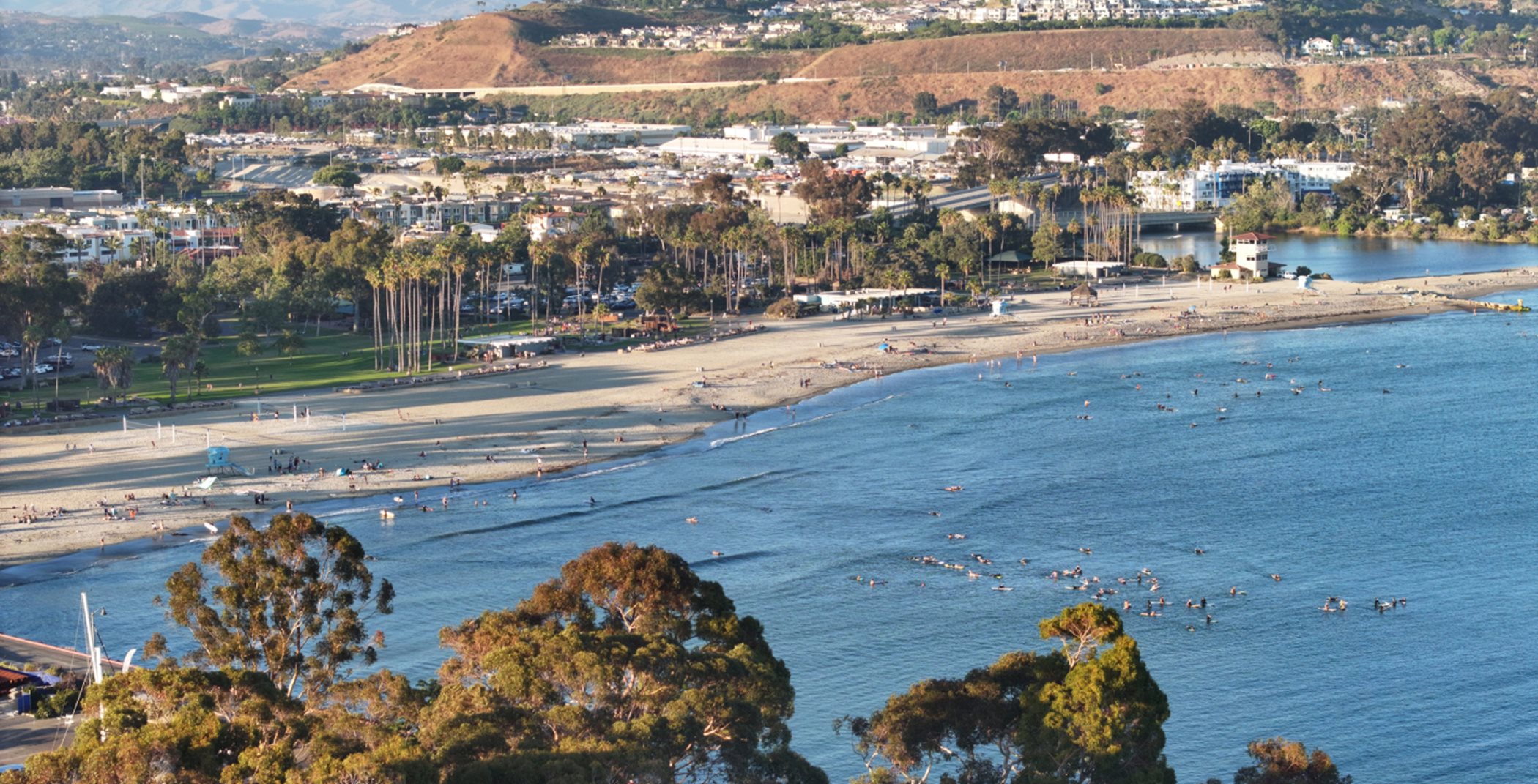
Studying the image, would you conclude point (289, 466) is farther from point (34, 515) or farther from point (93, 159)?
point (93, 159)

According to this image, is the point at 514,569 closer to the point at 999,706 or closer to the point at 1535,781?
the point at 999,706

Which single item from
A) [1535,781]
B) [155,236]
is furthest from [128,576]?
[155,236]

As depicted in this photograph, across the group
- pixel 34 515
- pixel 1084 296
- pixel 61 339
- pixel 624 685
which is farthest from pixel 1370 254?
pixel 624 685

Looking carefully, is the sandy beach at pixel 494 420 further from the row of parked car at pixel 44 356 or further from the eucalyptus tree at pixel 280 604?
the eucalyptus tree at pixel 280 604

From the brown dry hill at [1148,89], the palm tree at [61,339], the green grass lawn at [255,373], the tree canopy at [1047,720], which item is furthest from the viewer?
the brown dry hill at [1148,89]

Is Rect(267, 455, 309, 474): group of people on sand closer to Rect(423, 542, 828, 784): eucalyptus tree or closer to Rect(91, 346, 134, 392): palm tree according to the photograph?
Rect(91, 346, 134, 392): palm tree

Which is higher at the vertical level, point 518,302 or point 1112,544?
point 518,302

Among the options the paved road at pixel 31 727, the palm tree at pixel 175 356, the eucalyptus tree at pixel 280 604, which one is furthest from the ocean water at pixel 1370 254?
the eucalyptus tree at pixel 280 604
